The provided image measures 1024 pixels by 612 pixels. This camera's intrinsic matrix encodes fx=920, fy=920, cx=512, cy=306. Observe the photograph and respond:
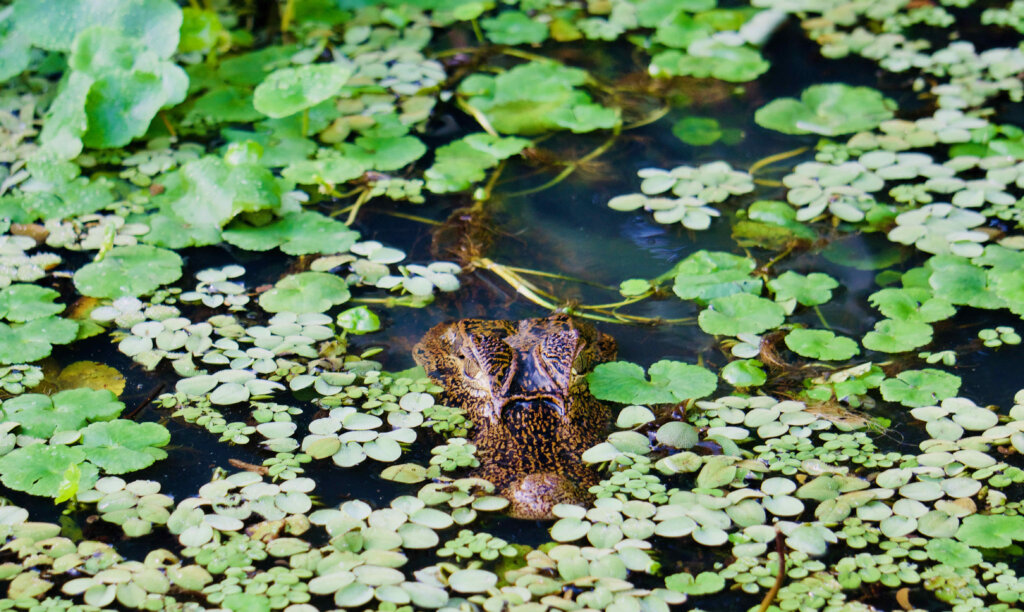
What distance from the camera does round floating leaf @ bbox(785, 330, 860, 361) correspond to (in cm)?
350

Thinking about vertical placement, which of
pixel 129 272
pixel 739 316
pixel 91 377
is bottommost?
pixel 91 377

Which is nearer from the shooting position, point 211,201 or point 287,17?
point 211,201

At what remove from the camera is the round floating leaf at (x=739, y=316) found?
362cm

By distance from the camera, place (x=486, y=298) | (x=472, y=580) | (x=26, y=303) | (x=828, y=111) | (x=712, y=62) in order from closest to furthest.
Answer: (x=472, y=580), (x=26, y=303), (x=486, y=298), (x=828, y=111), (x=712, y=62)

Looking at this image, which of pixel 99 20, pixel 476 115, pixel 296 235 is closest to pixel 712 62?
pixel 476 115

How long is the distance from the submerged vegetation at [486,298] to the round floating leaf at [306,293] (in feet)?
0.06

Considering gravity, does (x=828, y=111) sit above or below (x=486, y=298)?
above

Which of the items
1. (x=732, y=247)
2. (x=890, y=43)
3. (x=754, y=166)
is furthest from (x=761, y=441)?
(x=890, y=43)

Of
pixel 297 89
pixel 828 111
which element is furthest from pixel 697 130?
pixel 297 89

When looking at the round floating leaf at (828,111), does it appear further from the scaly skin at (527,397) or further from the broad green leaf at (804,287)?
the scaly skin at (527,397)

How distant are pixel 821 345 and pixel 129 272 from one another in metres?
2.84

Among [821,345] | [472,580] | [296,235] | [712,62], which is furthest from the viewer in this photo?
[712,62]

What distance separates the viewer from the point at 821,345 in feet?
11.6

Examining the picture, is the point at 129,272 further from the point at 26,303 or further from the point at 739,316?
the point at 739,316
